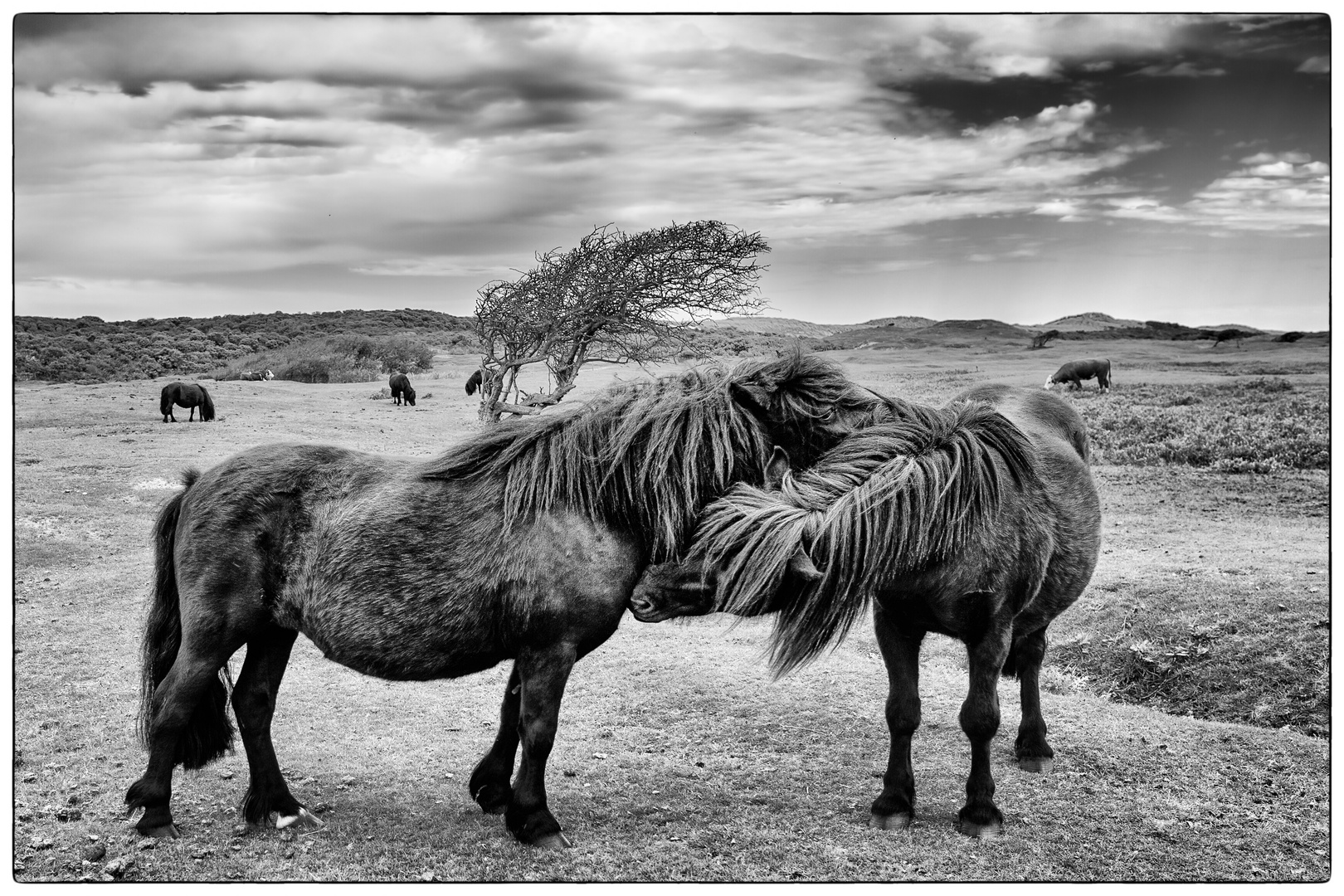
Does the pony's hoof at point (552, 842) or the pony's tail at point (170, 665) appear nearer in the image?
the pony's hoof at point (552, 842)

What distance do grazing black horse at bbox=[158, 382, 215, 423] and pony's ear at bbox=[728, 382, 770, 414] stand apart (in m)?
13.0

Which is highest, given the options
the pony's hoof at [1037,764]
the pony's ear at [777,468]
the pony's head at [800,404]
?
the pony's head at [800,404]

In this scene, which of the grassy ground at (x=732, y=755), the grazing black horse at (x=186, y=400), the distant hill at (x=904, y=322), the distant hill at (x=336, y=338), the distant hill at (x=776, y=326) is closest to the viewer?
the grassy ground at (x=732, y=755)

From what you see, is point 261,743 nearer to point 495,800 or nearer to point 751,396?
point 495,800

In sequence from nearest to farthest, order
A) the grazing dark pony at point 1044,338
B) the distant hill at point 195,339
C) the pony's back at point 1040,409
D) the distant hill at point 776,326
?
the pony's back at point 1040,409 → the distant hill at point 195,339 → the distant hill at point 776,326 → the grazing dark pony at point 1044,338

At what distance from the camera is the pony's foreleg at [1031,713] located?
5.37 metres

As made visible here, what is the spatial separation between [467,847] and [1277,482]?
12.8 m

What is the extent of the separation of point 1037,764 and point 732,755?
171 cm

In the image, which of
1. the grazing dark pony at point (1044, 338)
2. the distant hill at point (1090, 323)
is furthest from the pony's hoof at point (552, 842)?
the grazing dark pony at point (1044, 338)

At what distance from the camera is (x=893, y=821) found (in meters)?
4.47

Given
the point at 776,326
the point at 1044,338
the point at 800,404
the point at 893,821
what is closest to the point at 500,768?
the point at 893,821

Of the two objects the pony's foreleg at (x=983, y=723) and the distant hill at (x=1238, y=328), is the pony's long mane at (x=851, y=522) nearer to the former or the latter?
the pony's foreleg at (x=983, y=723)

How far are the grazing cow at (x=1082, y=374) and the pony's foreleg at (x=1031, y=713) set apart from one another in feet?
48.0

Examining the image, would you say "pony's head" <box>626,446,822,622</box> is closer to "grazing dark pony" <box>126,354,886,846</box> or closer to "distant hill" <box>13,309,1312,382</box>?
"grazing dark pony" <box>126,354,886,846</box>
